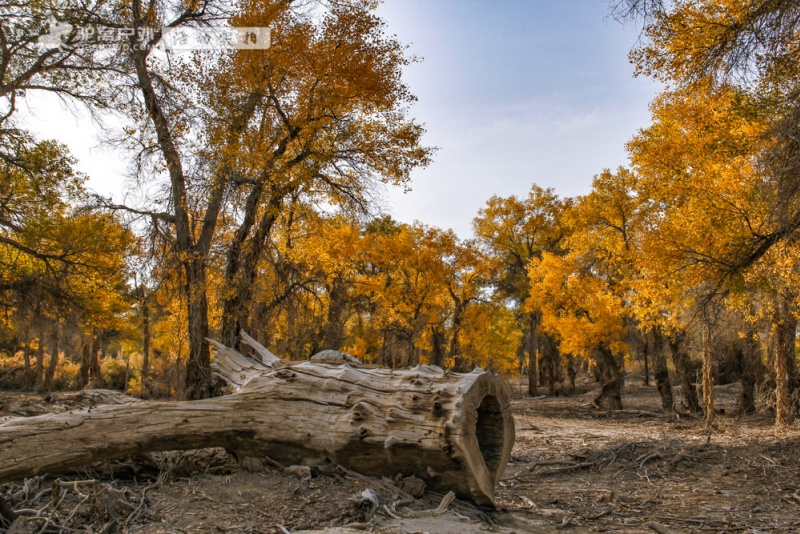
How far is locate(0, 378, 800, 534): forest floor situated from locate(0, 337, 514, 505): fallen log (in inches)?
7.3

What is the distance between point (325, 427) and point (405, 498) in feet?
3.21

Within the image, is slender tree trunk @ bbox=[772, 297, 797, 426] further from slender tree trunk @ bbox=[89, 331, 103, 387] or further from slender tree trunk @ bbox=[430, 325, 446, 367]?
slender tree trunk @ bbox=[89, 331, 103, 387]

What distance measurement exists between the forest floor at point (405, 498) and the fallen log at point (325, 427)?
0.61 feet

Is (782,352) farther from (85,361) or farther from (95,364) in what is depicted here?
(85,361)

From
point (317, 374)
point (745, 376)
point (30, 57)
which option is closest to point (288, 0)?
point (30, 57)

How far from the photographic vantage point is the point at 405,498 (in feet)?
13.9

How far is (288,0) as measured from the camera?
11.6 m

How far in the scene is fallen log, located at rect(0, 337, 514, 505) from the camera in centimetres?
425

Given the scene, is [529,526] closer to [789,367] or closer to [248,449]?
[248,449]

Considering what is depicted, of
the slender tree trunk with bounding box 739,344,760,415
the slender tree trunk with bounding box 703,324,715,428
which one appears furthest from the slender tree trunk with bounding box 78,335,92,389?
the slender tree trunk with bounding box 739,344,760,415

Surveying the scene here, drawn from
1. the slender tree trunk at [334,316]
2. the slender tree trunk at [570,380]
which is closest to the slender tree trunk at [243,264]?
the slender tree trunk at [334,316]

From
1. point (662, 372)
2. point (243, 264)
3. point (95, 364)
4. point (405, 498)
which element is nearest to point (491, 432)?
point (405, 498)

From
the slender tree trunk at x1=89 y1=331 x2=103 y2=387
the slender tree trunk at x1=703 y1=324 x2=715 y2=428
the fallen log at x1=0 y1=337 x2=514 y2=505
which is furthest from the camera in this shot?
the slender tree trunk at x1=89 y1=331 x2=103 y2=387

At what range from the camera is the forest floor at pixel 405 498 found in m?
3.66
